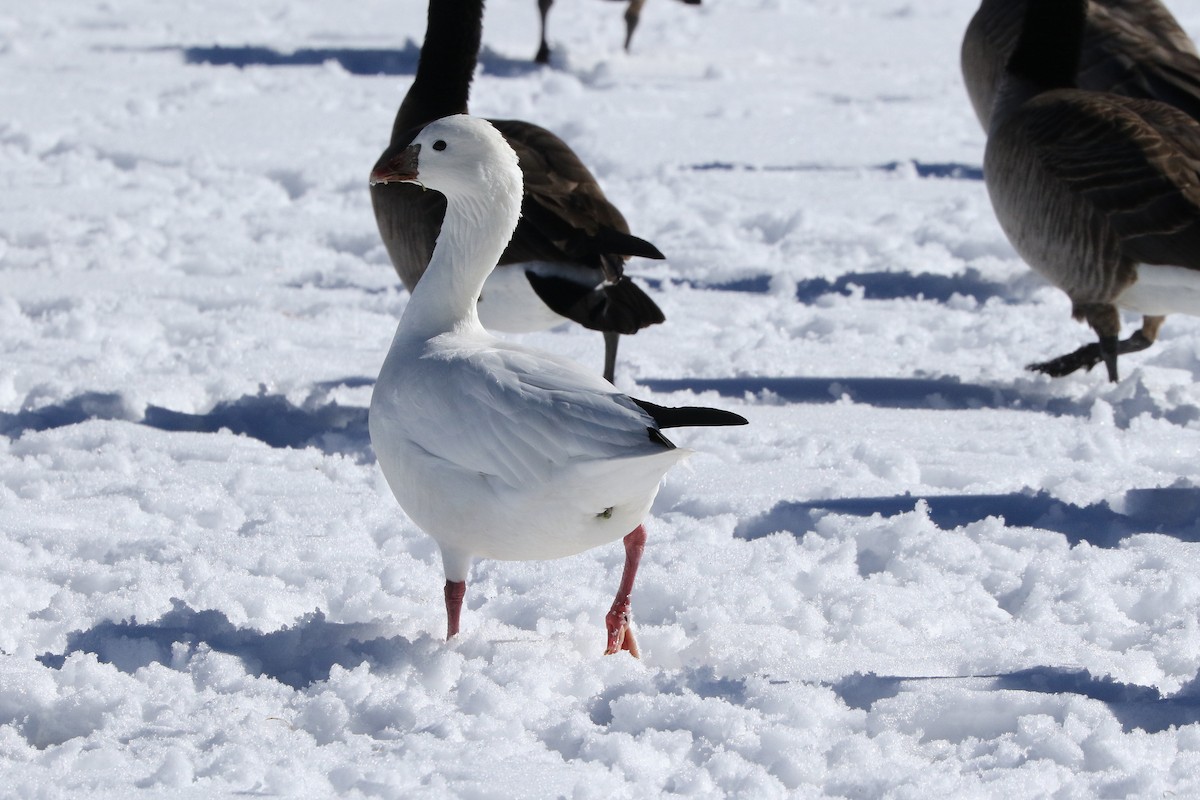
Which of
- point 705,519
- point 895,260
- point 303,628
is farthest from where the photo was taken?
point 895,260

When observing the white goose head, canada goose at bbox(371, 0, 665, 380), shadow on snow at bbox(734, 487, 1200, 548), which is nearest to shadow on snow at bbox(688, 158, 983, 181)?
canada goose at bbox(371, 0, 665, 380)

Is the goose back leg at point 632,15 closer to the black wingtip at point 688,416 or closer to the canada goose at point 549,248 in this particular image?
the canada goose at point 549,248

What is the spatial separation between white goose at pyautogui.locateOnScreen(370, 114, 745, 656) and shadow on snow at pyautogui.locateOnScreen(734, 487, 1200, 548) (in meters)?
0.95

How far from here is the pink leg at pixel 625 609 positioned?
3629mm

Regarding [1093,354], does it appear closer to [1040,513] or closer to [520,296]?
[1040,513]

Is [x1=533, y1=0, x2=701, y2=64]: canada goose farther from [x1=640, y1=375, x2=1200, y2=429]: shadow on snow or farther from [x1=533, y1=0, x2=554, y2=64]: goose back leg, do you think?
[x1=640, y1=375, x2=1200, y2=429]: shadow on snow

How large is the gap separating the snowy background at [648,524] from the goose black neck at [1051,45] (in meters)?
1.08

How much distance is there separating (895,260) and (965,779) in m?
5.16

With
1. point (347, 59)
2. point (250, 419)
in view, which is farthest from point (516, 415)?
point (347, 59)

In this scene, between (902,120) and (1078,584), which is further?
(902,120)

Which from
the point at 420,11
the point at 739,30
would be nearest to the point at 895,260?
the point at 739,30

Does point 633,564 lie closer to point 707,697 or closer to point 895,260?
point 707,697

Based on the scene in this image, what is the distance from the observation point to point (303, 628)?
3.54m

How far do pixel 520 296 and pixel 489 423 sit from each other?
208 cm
